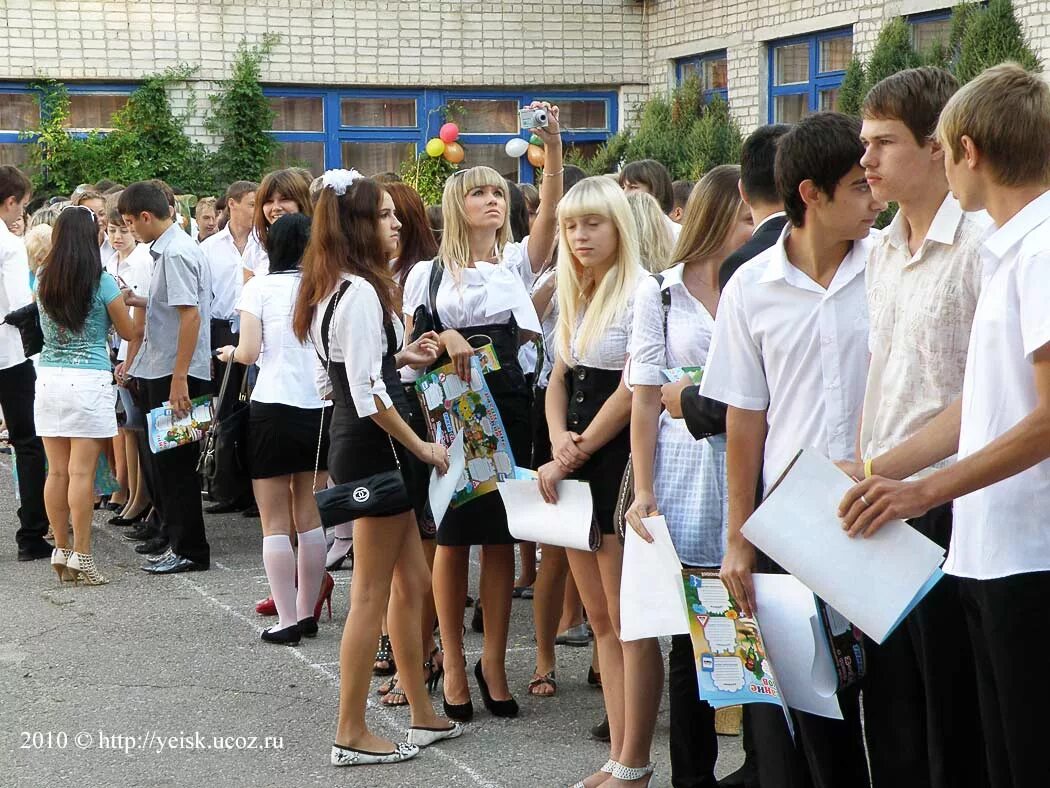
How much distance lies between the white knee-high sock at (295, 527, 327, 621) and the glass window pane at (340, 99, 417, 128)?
50.3 feet

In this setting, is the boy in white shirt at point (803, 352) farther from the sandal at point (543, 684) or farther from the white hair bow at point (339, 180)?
the sandal at point (543, 684)

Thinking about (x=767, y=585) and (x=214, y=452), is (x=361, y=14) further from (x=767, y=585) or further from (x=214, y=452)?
(x=767, y=585)

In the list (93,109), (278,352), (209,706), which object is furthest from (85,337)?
(93,109)

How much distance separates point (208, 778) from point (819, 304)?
2690 millimetres

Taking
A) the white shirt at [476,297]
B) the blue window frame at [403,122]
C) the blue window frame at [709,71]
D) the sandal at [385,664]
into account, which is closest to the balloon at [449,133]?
the blue window frame at [403,122]

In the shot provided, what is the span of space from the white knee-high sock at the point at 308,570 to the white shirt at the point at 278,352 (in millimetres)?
615

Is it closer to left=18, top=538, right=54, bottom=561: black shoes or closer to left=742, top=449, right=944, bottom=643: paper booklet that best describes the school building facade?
left=18, top=538, right=54, bottom=561: black shoes

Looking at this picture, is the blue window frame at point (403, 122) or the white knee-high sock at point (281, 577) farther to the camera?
the blue window frame at point (403, 122)

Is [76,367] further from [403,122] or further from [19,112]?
[403,122]

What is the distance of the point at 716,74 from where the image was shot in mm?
19219

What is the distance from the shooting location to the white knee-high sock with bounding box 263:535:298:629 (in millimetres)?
6406

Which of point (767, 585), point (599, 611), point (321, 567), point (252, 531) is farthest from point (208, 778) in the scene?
point (252, 531)

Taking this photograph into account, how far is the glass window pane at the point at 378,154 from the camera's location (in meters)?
21.2

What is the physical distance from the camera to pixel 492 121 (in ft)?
70.1
